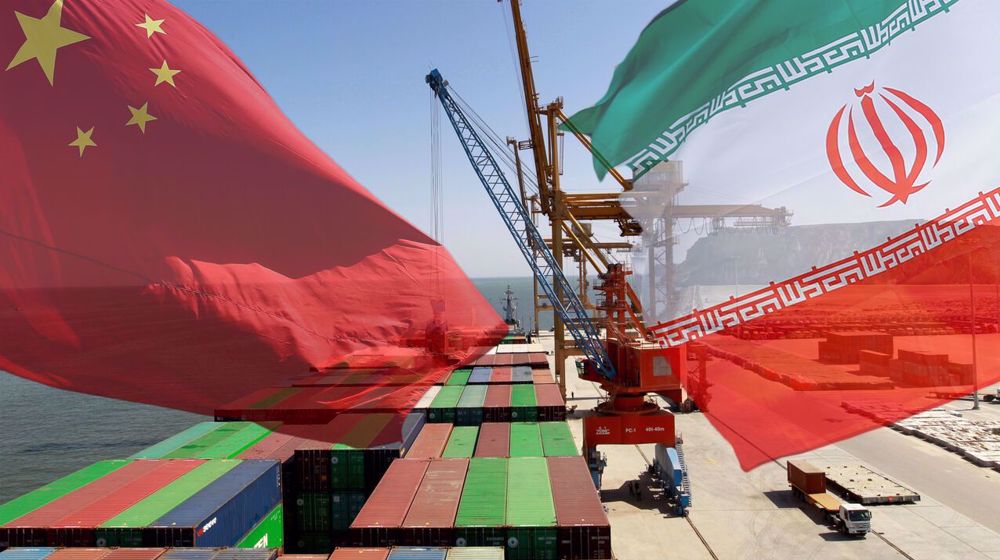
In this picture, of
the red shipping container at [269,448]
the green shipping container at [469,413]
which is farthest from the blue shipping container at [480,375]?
the red shipping container at [269,448]

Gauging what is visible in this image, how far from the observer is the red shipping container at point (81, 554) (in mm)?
10703

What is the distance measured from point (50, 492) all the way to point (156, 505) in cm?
313

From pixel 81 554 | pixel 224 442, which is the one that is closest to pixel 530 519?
pixel 81 554

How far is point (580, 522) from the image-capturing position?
12.4 meters

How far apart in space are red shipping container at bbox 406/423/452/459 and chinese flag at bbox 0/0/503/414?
11.2 ft

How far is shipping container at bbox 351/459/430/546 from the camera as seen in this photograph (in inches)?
474

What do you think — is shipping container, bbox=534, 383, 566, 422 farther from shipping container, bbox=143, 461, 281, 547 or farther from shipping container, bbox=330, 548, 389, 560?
shipping container, bbox=330, 548, 389, 560

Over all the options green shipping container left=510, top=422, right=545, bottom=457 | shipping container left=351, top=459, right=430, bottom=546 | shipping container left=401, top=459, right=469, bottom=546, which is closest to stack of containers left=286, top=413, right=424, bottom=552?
shipping container left=351, top=459, right=430, bottom=546

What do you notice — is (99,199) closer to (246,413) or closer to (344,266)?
(344,266)

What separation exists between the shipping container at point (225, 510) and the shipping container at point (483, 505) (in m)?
5.08

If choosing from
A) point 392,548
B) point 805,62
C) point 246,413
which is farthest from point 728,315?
point 246,413

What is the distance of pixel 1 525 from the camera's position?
11.8m

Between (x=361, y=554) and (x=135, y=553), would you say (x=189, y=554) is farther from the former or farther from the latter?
(x=361, y=554)

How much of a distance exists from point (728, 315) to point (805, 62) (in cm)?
406
